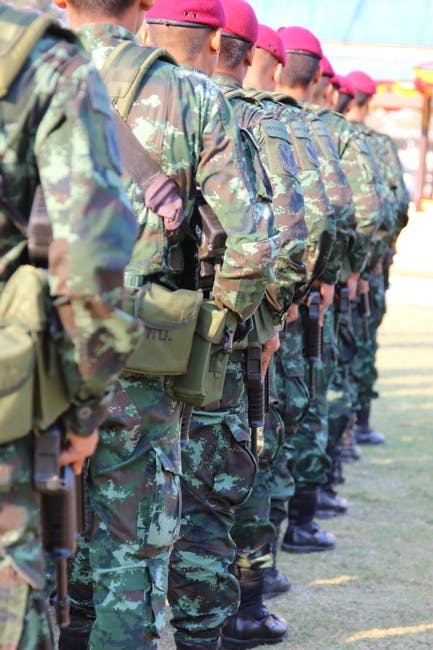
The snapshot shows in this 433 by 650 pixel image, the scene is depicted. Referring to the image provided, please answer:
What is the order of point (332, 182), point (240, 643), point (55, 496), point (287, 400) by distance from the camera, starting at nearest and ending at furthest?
point (55, 496)
point (240, 643)
point (287, 400)
point (332, 182)

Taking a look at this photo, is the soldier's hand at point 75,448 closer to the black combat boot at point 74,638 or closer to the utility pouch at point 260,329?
the black combat boot at point 74,638

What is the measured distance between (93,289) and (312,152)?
2.95 m

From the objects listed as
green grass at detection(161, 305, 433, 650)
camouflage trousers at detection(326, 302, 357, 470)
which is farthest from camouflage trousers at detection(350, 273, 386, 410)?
camouflage trousers at detection(326, 302, 357, 470)

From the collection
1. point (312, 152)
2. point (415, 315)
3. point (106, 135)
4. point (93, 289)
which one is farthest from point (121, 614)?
point (415, 315)

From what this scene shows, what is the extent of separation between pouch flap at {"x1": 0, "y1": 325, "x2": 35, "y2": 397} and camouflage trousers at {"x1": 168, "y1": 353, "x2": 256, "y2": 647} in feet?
4.96

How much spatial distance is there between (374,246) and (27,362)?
5711 millimetres

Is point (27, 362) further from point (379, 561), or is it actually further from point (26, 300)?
point (379, 561)

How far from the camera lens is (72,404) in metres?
2.40

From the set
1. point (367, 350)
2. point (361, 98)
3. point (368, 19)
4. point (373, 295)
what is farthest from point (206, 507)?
point (368, 19)

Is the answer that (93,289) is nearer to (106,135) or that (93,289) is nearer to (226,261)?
(106,135)

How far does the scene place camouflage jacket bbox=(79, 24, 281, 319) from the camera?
3182 mm

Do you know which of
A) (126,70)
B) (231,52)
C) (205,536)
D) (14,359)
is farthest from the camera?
(231,52)

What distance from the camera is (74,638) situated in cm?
360

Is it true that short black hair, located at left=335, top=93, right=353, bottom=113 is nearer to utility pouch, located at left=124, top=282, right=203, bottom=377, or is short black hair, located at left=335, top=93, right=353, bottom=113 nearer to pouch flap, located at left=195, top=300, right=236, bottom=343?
pouch flap, located at left=195, top=300, right=236, bottom=343
